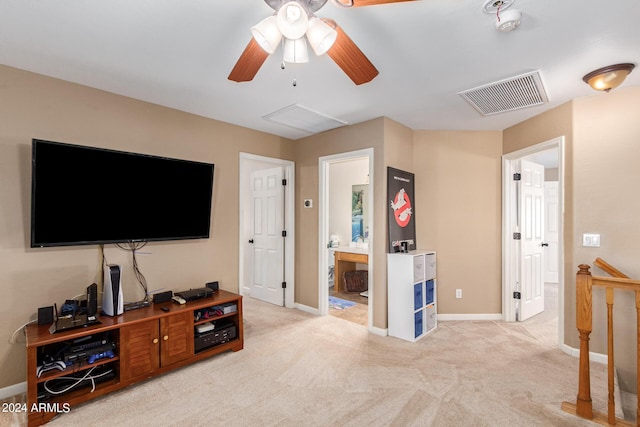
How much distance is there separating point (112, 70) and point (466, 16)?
8.10ft

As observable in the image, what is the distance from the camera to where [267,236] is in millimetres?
4523

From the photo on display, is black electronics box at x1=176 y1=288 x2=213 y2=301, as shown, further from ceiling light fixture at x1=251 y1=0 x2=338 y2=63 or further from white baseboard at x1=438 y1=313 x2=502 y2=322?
white baseboard at x1=438 y1=313 x2=502 y2=322

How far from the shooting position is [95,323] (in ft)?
7.26

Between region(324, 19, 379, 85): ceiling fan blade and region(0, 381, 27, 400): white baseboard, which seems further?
region(0, 381, 27, 400): white baseboard

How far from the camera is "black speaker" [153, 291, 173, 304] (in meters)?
2.73

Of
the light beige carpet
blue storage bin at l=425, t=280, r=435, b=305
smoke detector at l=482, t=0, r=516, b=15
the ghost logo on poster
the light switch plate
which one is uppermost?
smoke detector at l=482, t=0, r=516, b=15

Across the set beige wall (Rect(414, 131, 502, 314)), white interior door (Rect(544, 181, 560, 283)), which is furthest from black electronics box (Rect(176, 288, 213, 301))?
white interior door (Rect(544, 181, 560, 283))

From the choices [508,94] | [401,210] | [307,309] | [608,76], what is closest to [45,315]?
[307,309]

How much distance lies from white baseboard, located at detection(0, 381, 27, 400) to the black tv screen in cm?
106

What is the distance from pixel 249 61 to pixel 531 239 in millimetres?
4012

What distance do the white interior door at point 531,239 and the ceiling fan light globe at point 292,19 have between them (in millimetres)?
3517

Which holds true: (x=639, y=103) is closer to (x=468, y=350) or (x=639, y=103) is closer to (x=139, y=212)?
(x=468, y=350)

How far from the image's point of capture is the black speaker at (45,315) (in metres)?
2.18

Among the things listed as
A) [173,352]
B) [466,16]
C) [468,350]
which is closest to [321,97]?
[466,16]
